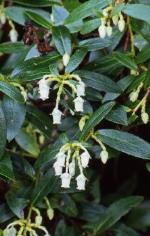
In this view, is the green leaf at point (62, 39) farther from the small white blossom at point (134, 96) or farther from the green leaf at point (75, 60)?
the small white blossom at point (134, 96)

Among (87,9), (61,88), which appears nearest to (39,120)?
(61,88)

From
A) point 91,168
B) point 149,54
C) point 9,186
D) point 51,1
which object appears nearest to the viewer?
point 149,54

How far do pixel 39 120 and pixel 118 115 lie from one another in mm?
226

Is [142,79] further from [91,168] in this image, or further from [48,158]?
[91,168]

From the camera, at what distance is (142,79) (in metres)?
1.16

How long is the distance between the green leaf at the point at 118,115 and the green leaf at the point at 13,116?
0.21m

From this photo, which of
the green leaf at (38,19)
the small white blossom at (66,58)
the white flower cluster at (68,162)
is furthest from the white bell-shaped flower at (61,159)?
the green leaf at (38,19)

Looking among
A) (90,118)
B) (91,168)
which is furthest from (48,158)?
(91,168)

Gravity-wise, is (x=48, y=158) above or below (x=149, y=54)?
below

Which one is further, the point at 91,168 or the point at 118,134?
the point at 91,168

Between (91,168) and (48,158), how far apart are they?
62 cm

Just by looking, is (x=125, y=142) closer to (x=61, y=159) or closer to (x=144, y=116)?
(x=144, y=116)

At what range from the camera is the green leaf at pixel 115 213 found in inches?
56.4

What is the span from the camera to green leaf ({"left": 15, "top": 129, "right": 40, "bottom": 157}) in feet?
4.65
